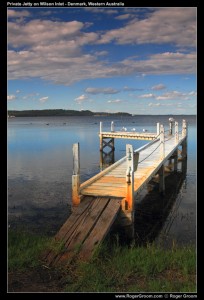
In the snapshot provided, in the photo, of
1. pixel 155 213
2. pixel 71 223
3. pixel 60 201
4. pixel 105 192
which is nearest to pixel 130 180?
pixel 105 192

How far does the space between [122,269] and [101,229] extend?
4.92 ft

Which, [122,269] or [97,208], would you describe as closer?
[122,269]

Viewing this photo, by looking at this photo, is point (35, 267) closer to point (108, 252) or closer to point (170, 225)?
point (108, 252)

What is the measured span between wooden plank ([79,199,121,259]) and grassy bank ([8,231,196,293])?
0.73ft

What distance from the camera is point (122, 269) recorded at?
661cm

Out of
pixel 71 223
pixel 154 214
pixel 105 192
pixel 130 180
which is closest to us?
pixel 71 223

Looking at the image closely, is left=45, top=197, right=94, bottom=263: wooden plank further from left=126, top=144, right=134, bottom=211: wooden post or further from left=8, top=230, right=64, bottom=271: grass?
left=126, top=144, right=134, bottom=211: wooden post

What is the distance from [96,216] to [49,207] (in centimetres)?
627

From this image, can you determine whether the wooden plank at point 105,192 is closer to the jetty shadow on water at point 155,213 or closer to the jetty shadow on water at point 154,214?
the jetty shadow on water at point 154,214

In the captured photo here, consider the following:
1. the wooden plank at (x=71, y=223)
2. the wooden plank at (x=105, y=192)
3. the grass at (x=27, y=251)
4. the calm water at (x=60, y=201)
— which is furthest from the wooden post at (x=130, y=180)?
the grass at (x=27, y=251)

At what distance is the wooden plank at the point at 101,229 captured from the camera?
734 cm

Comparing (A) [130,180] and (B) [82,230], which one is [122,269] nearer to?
(B) [82,230]

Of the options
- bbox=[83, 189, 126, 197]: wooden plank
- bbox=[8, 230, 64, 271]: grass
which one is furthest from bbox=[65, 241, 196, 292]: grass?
bbox=[83, 189, 126, 197]: wooden plank

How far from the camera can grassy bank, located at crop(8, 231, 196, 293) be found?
6.02 metres
